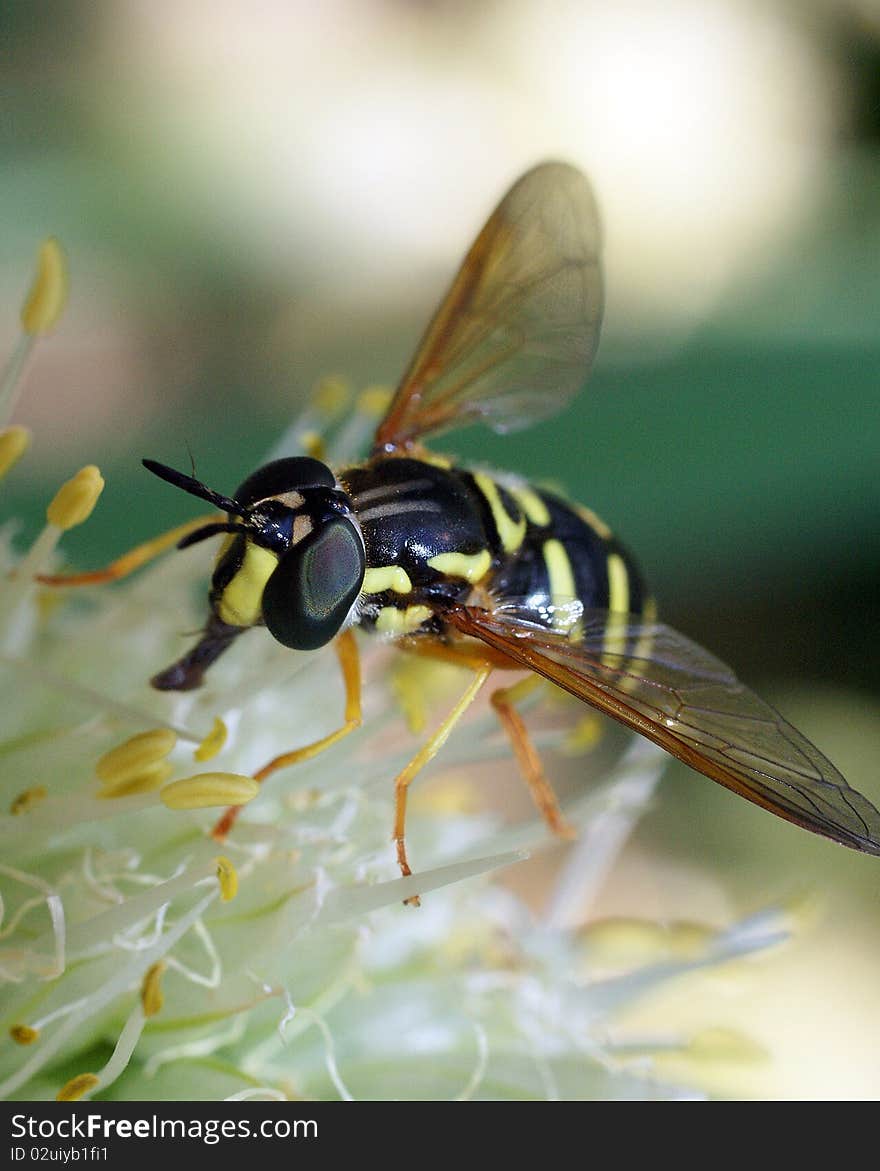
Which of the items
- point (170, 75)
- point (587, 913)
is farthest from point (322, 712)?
point (170, 75)

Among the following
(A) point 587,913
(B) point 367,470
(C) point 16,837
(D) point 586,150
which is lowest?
(A) point 587,913

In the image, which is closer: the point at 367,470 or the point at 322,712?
the point at 367,470

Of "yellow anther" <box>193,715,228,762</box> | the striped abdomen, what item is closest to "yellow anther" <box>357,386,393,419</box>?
the striped abdomen

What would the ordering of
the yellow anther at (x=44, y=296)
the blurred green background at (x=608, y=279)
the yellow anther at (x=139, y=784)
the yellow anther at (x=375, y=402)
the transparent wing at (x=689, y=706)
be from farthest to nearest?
the blurred green background at (x=608, y=279) < the yellow anther at (x=375, y=402) < the yellow anther at (x=44, y=296) < the yellow anther at (x=139, y=784) < the transparent wing at (x=689, y=706)

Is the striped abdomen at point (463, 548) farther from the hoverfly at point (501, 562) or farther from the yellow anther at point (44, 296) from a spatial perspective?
the yellow anther at point (44, 296)

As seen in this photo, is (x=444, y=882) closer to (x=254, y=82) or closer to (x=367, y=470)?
(x=367, y=470)

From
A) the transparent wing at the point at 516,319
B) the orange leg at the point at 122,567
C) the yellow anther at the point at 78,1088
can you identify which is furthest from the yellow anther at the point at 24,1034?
the transparent wing at the point at 516,319
